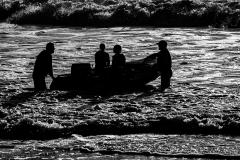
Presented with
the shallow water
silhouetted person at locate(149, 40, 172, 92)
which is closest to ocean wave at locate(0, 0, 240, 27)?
the shallow water

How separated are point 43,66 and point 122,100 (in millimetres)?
2710

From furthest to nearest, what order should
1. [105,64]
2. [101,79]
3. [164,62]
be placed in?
[105,64] → [101,79] → [164,62]

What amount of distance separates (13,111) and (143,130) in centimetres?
351

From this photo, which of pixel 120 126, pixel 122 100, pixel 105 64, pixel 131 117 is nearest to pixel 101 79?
pixel 105 64

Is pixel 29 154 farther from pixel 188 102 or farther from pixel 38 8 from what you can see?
pixel 38 8

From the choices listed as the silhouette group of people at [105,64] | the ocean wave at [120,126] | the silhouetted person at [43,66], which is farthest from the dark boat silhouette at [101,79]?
the ocean wave at [120,126]

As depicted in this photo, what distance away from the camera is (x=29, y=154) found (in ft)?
34.0

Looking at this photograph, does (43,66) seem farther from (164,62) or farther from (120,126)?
(120,126)

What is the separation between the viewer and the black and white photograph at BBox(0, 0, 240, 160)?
35.1 ft

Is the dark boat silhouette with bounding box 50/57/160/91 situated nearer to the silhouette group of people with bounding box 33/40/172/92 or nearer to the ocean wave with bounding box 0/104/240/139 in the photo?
the silhouette group of people with bounding box 33/40/172/92

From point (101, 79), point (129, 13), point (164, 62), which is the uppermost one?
point (129, 13)

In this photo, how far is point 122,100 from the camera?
48.3 ft

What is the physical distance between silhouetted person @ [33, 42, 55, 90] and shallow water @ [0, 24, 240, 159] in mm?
429

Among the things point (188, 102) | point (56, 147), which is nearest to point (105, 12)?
point (188, 102)
